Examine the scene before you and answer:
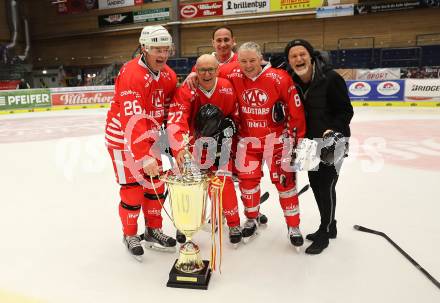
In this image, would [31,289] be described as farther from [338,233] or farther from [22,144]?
[22,144]

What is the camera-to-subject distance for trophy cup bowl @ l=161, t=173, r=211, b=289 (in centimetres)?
220

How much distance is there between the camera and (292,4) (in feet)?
54.6

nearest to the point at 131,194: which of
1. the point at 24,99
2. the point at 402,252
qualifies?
the point at 402,252

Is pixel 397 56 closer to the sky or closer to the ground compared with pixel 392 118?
closer to the sky

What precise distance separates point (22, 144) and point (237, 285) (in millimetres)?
6117

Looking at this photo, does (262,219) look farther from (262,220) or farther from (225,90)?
(225,90)

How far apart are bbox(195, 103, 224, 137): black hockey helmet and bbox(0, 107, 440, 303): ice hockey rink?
920 mm

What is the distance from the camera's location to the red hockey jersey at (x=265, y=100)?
2.58m

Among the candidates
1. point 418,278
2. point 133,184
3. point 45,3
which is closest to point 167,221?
point 133,184

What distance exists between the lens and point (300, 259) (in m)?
2.63

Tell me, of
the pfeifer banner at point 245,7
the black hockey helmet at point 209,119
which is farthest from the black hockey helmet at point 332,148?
the pfeifer banner at point 245,7

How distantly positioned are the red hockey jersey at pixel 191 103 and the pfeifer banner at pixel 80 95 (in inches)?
447

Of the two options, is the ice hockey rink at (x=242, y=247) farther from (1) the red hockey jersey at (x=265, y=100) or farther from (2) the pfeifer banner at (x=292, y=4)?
(2) the pfeifer banner at (x=292, y=4)

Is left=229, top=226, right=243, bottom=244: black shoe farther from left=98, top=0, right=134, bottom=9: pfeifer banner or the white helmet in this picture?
left=98, top=0, right=134, bottom=9: pfeifer banner
